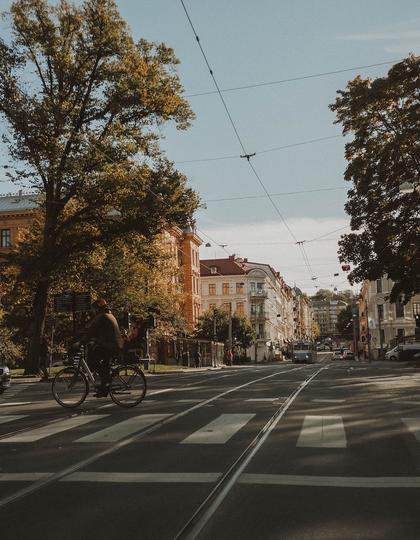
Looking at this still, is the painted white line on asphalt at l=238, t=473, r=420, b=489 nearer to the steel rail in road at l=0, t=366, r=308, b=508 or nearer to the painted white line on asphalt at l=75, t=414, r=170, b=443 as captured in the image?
the steel rail in road at l=0, t=366, r=308, b=508

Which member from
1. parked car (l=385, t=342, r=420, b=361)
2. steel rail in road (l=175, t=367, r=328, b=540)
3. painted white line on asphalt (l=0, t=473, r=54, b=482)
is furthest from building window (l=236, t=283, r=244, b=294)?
painted white line on asphalt (l=0, t=473, r=54, b=482)

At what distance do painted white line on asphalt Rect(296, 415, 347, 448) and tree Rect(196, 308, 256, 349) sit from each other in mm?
62970

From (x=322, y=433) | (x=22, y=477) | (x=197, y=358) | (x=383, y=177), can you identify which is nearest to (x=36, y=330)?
(x=383, y=177)

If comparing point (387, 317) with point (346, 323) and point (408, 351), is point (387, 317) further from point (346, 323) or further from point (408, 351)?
point (346, 323)

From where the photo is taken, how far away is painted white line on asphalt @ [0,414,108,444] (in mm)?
7693

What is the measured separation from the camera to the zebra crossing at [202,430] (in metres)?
7.34

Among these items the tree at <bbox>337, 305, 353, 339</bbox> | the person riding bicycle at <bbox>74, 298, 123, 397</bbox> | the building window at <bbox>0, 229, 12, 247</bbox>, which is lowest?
the person riding bicycle at <bbox>74, 298, 123, 397</bbox>

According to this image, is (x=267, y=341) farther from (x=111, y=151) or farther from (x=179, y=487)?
(x=179, y=487)

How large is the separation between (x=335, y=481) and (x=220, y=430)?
9.76ft

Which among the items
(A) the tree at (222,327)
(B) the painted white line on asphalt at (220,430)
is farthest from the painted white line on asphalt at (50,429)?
(A) the tree at (222,327)

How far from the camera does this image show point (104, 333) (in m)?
10.8

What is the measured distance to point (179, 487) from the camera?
16.7 feet

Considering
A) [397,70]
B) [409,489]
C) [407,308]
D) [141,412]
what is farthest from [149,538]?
[407,308]

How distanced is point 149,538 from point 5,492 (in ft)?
5.46
